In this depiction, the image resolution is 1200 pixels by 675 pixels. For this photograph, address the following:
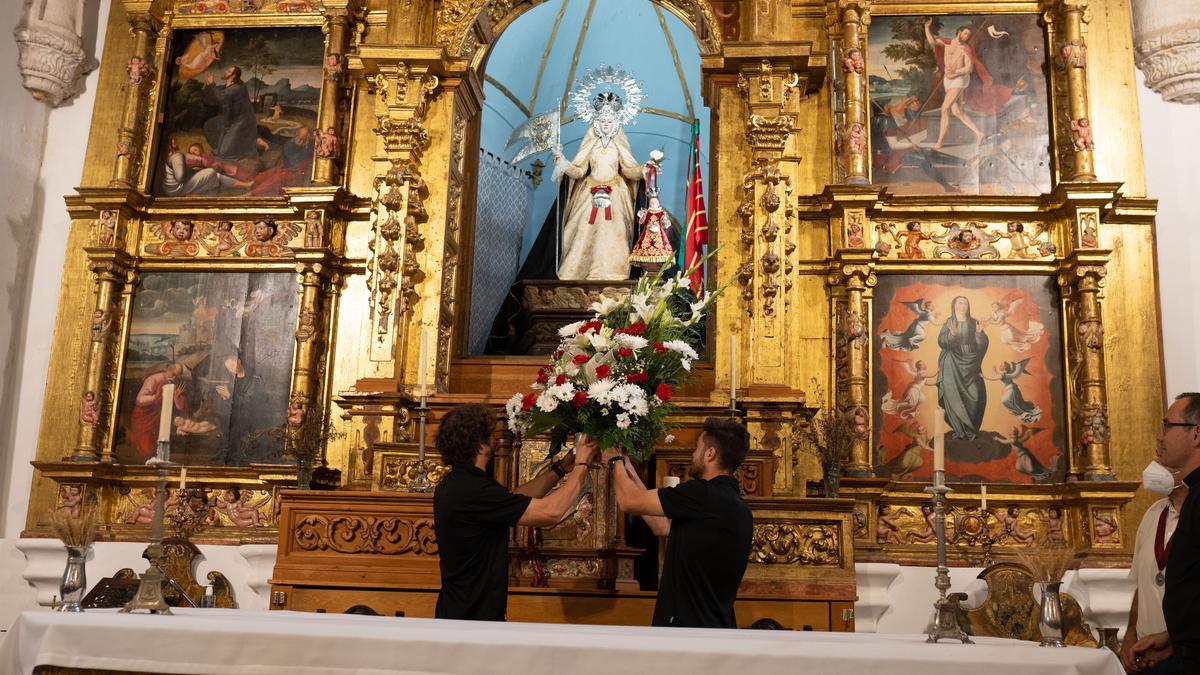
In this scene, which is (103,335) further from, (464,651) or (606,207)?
(464,651)

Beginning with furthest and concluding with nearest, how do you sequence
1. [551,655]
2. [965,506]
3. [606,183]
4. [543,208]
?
[543,208] → [606,183] → [965,506] → [551,655]

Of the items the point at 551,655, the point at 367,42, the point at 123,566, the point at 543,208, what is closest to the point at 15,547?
the point at 123,566

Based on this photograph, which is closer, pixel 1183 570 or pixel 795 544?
pixel 1183 570

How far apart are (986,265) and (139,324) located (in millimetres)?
7290

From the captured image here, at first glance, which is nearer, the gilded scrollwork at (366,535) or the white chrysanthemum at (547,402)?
the white chrysanthemum at (547,402)

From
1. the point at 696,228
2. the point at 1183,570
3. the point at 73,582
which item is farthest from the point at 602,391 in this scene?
the point at 696,228

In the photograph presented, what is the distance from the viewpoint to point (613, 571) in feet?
22.5

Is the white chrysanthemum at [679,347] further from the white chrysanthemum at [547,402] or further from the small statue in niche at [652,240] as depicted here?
the small statue in niche at [652,240]

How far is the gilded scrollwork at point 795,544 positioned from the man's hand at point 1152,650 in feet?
7.50

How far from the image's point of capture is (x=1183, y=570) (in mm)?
4574

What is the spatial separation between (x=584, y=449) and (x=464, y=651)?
1.99 meters

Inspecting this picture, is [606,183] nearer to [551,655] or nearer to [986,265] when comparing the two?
[986,265]

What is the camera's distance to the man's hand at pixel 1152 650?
4898 mm

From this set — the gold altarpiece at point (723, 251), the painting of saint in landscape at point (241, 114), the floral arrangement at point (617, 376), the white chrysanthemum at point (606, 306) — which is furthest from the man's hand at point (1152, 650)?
the painting of saint in landscape at point (241, 114)
